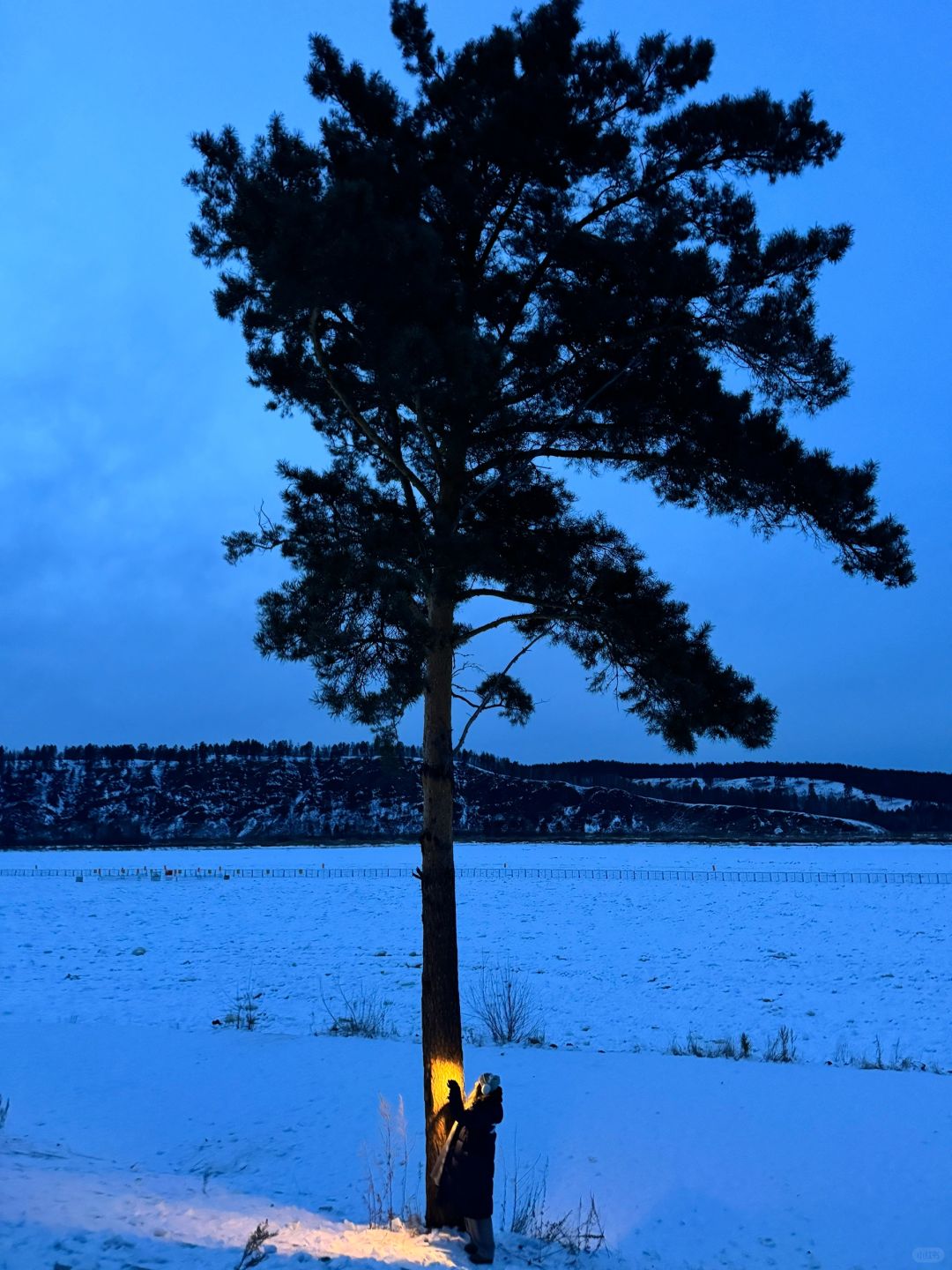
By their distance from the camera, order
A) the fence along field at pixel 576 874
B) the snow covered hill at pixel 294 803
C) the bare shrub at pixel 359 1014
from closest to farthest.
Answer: the bare shrub at pixel 359 1014 < the fence along field at pixel 576 874 < the snow covered hill at pixel 294 803

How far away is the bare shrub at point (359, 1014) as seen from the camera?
14594 millimetres

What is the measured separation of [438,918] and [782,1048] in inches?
356

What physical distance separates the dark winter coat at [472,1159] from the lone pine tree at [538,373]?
105cm

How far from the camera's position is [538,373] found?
29.6ft

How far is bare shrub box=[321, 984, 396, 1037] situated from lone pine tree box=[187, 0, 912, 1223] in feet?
23.8

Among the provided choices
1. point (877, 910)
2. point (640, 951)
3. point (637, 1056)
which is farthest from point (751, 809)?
point (637, 1056)

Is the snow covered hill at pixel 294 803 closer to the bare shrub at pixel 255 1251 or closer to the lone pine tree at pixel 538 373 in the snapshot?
the lone pine tree at pixel 538 373

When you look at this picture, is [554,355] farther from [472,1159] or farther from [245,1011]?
[245,1011]

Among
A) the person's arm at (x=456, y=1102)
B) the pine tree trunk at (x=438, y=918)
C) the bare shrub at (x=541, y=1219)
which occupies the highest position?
the pine tree trunk at (x=438, y=918)

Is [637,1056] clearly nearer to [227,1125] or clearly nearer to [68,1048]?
[227,1125]

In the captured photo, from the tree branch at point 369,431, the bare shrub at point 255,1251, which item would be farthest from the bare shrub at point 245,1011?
the tree branch at point 369,431

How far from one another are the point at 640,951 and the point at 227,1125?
1599 cm

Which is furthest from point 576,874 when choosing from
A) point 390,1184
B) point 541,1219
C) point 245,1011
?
point 541,1219

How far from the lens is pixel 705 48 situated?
28.3ft
